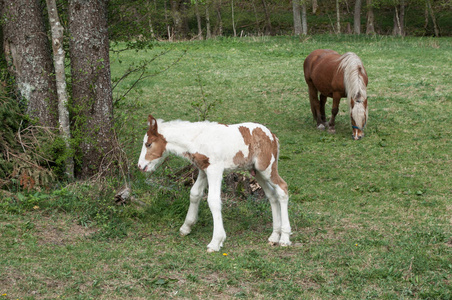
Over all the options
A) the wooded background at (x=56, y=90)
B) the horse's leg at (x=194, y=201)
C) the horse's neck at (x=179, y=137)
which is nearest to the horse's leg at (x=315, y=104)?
the wooded background at (x=56, y=90)

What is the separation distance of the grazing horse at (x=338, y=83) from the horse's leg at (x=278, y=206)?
21.7ft

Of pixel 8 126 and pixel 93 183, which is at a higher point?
pixel 8 126

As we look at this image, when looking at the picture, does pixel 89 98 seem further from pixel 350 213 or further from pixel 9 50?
pixel 350 213

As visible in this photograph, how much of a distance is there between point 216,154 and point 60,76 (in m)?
3.30

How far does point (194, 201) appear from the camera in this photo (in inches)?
259

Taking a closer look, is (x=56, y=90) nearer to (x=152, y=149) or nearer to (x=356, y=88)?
(x=152, y=149)

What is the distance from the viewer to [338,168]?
10.7 metres

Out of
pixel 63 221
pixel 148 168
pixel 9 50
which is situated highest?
pixel 9 50

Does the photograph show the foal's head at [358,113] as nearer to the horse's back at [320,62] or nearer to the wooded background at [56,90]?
the horse's back at [320,62]

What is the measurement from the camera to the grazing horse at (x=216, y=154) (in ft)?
20.3

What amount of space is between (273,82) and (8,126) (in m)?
12.7

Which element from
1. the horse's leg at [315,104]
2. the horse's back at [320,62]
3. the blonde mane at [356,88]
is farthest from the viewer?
the horse's leg at [315,104]

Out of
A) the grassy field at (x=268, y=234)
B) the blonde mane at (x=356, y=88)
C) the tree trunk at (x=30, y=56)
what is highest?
A: the tree trunk at (x=30, y=56)

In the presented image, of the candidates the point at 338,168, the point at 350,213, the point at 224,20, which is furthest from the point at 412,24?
the point at 350,213
